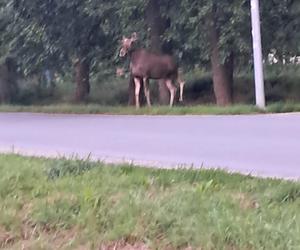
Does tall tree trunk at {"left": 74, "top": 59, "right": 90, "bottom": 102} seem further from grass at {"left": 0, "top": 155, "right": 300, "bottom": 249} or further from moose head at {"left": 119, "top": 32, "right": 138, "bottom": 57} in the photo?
grass at {"left": 0, "top": 155, "right": 300, "bottom": 249}

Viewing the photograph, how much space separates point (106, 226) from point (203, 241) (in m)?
1.15

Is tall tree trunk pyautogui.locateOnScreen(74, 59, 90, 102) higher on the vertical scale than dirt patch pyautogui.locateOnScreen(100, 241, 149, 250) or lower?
higher

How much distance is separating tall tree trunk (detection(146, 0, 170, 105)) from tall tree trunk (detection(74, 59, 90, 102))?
5.85 meters

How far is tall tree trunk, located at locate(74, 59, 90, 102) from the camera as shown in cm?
3728

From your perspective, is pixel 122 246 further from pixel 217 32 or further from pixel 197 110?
pixel 217 32

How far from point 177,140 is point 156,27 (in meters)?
15.7

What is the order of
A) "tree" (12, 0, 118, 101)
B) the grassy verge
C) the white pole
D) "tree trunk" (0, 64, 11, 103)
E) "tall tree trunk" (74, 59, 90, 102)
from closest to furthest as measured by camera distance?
the grassy verge → the white pole → "tree" (12, 0, 118, 101) → "tall tree trunk" (74, 59, 90, 102) → "tree trunk" (0, 64, 11, 103)

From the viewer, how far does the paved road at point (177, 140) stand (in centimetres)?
1220

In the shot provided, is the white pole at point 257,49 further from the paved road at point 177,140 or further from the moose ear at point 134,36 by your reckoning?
the moose ear at point 134,36

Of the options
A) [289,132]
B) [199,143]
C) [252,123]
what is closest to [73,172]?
[199,143]

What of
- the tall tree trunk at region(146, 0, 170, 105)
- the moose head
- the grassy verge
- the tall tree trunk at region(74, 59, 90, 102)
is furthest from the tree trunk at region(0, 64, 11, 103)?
the grassy verge

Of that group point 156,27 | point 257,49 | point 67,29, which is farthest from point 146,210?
point 67,29

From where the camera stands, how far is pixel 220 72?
29.8 meters

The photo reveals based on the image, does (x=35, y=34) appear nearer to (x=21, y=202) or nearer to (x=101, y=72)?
(x=101, y=72)
